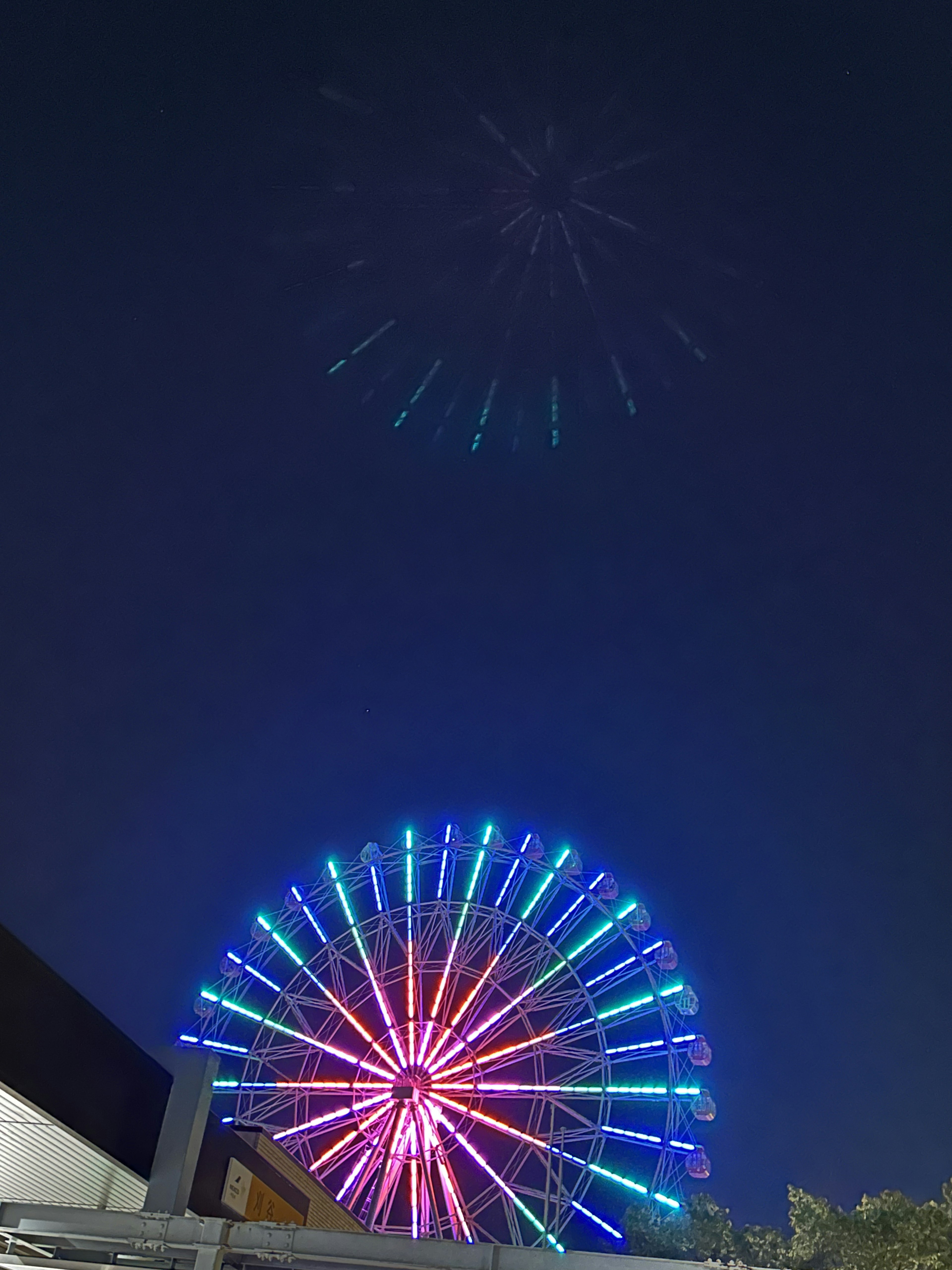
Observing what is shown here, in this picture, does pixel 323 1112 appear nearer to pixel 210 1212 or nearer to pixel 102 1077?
pixel 210 1212

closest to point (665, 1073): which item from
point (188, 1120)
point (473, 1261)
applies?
point (188, 1120)

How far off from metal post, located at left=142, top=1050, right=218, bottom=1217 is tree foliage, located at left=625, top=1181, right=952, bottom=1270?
21.9ft

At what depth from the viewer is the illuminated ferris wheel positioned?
97.9ft

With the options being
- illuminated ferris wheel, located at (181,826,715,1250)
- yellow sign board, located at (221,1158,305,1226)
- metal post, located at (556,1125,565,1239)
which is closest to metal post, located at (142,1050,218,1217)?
yellow sign board, located at (221,1158,305,1226)

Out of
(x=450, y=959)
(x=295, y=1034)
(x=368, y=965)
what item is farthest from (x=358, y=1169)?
(x=450, y=959)

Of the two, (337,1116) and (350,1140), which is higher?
(337,1116)

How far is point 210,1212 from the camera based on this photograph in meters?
15.6

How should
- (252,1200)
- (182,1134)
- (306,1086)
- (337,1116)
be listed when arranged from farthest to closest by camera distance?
(306,1086)
(337,1116)
(252,1200)
(182,1134)

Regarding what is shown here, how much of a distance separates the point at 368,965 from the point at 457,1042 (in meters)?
3.39

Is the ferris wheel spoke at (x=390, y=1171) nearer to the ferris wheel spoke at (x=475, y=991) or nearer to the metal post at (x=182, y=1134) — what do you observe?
the ferris wheel spoke at (x=475, y=991)

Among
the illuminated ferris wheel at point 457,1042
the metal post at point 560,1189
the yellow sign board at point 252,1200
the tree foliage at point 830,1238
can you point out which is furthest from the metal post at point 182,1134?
the illuminated ferris wheel at point 457,1042

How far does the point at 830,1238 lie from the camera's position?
18812 mm

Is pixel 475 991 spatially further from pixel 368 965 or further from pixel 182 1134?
pixel 182 1134

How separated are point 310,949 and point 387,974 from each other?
241 cm
